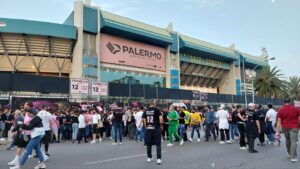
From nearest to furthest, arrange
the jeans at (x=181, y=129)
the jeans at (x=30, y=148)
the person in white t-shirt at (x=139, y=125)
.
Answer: the jeans at (x=30, y=148), the jeans at (x=181, y=129), the person in white t-shirt at (x=139, y=125)

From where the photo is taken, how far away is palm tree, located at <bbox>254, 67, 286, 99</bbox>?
181ft

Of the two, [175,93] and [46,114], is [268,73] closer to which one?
[175,93]

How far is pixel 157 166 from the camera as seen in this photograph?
757cm

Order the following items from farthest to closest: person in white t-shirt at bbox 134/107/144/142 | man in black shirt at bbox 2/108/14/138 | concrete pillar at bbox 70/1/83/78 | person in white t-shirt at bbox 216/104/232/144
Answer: concrete pillar at bbox 70/1/83/78, man in black shirt at bbox 2/108/14/138, person in white t-shirt at bbox 134/107/144/142, person in white t-shirt at bbox 216/104/232/144

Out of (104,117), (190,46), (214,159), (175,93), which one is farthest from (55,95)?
(190,46)

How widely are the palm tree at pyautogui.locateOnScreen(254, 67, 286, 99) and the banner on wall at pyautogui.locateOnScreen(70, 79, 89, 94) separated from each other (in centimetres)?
4488

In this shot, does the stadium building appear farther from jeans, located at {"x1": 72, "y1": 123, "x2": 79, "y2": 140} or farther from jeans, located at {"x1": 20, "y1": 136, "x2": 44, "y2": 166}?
jeans, located at {"x1": 20, "y1": 136, "x2": 44, "y2": 166}

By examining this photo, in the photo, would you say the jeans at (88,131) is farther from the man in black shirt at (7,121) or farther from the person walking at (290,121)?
the person walking at (290,121)

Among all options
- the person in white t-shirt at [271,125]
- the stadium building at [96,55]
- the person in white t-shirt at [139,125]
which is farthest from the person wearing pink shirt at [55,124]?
the person in white t-shirt at [271,125]

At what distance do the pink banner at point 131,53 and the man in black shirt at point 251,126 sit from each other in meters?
29.1

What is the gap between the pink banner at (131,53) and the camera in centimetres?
3872

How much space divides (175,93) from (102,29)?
1325 cm

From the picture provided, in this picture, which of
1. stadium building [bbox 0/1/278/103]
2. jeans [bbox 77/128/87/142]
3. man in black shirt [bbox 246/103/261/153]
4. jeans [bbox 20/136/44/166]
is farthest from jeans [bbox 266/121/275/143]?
stadium building [bbox 0/1/278/103]

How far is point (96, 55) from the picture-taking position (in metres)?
36.4
